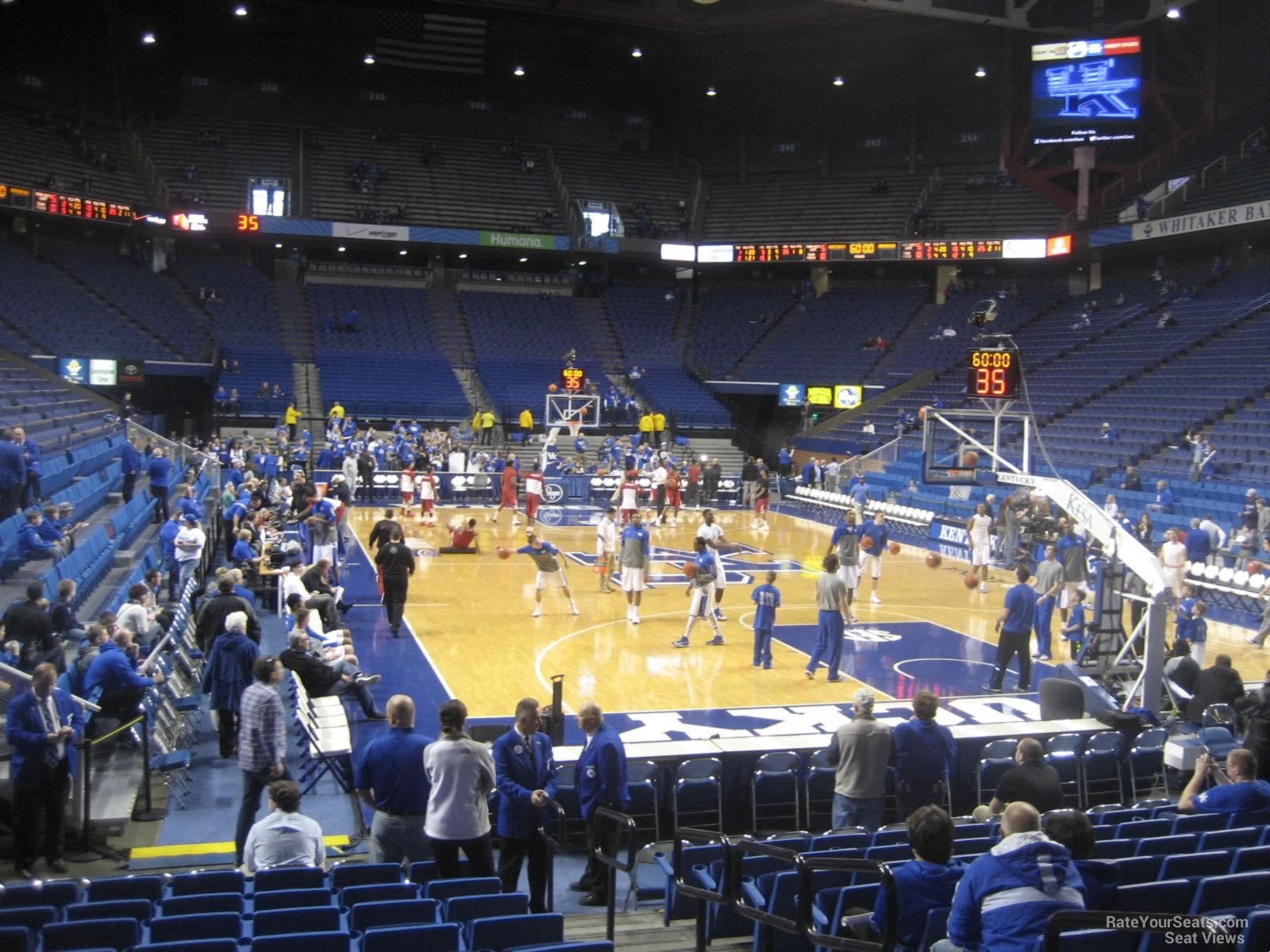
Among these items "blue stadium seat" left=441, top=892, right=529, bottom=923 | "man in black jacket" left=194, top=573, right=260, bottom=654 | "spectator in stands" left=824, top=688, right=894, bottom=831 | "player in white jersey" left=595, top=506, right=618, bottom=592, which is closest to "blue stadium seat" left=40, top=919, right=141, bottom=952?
"blue stadium seat" left=441, top=892, right=529, bottom=923

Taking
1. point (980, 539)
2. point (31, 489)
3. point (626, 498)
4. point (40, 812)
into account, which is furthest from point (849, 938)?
point (626, 498)

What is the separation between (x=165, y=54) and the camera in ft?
158

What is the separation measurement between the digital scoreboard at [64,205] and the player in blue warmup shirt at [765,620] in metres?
32.7

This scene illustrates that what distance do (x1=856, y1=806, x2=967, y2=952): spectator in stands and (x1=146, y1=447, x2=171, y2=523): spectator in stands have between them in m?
18.8

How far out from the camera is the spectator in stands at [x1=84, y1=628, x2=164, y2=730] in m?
10.3

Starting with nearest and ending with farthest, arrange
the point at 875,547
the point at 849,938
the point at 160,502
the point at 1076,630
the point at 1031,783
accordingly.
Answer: the point at 849,938
the point at 1031,783
the point at 1076,630
the point at 875,547
the point at 160,502

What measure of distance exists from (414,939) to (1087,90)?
38.4m

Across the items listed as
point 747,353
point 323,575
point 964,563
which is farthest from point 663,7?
point 323,575

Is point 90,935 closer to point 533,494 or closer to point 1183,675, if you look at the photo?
point 1183,675

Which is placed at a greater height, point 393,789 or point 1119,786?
point 393,789

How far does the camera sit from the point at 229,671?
39.4 feet

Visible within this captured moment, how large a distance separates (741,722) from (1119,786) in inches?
165

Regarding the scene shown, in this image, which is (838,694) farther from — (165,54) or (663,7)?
(165,54)

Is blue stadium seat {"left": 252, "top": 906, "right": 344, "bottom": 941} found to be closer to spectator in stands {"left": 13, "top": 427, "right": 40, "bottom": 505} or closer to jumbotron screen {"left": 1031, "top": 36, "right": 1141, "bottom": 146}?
spectator in stands {"left": 13, "top": 427, "right": 40, "bottom": 505}
